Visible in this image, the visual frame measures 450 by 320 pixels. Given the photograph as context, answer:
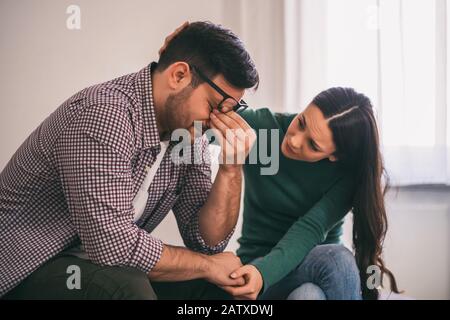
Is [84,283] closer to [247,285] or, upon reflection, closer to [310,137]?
[247,285]

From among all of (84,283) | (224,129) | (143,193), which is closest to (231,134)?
(224,129)

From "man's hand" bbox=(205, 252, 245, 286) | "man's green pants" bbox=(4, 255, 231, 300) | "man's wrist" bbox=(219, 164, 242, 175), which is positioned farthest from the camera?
"man's wrist" bbox=(219, 164, 242, 175)

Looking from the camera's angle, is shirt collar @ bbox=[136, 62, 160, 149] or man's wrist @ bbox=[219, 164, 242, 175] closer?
shirt collar @ bbox=[136, 62, 160, 149]

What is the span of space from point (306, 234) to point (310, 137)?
252mm

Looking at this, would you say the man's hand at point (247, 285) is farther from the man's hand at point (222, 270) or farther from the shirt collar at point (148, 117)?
the shirt collar at point (148, 117)

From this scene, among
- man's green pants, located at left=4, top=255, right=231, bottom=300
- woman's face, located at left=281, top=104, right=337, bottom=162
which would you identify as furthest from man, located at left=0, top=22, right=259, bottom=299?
woman's face, located at left=281, top=104, right=337, bottom=162

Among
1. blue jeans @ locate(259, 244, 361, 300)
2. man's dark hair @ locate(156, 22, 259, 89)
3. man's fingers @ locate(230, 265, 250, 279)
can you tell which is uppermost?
man's dark hair @ locate(156, 22, 259, 89)

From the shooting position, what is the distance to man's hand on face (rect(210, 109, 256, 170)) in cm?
116

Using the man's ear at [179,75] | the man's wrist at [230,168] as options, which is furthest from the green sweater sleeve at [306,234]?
the man's ear at [179,75]

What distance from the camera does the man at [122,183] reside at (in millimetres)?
949

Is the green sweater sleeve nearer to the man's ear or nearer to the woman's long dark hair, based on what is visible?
the woman's long dark hair

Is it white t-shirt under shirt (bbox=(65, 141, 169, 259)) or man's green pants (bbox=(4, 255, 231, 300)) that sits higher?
white t-shirt under shirt (bbox=(65, 141, 169, 259))

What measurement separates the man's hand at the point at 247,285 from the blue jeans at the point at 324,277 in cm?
9

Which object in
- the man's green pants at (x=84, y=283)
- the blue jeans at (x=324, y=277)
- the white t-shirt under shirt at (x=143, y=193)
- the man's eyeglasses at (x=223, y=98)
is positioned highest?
the man's eyeglasses at (x=223, y=98)
